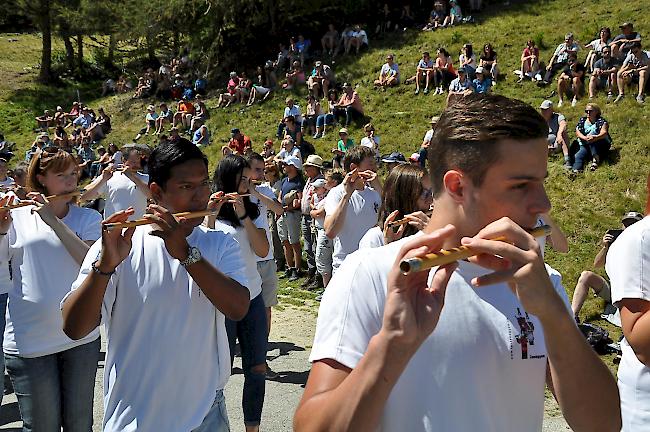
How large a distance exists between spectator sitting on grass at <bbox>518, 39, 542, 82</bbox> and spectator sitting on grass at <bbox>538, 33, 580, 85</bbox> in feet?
1.34

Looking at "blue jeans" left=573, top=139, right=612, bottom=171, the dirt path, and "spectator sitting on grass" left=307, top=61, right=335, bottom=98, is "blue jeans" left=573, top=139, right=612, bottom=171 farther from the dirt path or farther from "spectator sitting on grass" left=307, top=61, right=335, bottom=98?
"spectator sitting on grass" left=307, top=61, right=335, bottom=98

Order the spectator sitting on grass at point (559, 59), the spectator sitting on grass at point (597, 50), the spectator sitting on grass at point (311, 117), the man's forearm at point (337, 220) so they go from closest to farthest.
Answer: the man's forearm at point (337, 220)
the spectator sitting on grass at point (597, 50)
the spectator sitting on grass at point (559, 59)
the spectator sitting on grass at point (311, 117)

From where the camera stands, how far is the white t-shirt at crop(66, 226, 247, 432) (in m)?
3.02

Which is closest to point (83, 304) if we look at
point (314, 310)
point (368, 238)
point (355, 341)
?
point (355, 341)

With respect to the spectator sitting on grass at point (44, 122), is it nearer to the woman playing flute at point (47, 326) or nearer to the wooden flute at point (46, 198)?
the wooden flute at point (46, 198)

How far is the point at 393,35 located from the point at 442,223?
1073 inches

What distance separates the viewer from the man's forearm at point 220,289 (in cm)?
299

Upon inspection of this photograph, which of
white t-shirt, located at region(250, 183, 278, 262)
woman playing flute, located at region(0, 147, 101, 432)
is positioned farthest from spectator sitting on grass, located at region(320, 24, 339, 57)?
woman playing flute, located at region(0, 147, 101, 432)

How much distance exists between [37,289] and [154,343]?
5.27 ft

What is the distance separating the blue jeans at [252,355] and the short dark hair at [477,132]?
347cm

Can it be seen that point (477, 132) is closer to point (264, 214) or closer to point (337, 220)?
point (264, 214)

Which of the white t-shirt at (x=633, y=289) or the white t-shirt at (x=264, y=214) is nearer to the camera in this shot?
the white t-shirt at (x=633, y=289)

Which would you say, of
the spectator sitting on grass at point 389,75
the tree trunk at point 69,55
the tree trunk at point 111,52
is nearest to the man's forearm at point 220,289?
the spectator sitting on grass at point 389,75

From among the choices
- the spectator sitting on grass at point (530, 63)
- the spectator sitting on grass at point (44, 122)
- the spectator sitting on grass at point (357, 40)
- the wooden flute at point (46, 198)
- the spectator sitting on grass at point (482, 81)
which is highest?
the spectator sitting on grass at point (357, 40)
